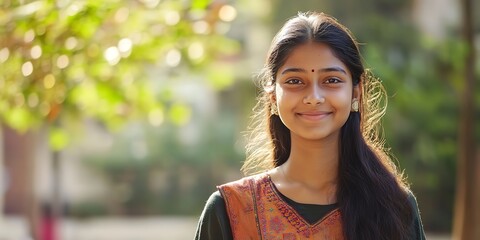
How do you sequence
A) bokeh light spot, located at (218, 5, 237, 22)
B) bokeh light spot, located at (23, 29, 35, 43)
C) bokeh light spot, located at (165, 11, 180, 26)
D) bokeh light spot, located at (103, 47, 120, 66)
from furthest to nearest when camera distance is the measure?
bokeh light spot, located at (218, 5, 237, 22) → bokeh light spot, located at (165, 11, 180, 26) → bokeh light spot, located at (103, 47, 120, 66) → bokeh light spot, located at (23, 29, 35, 43)

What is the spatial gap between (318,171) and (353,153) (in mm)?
134

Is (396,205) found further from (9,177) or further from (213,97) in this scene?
(9,177)

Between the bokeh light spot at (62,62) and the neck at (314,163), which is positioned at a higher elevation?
the bokeh light spot at (62,62)

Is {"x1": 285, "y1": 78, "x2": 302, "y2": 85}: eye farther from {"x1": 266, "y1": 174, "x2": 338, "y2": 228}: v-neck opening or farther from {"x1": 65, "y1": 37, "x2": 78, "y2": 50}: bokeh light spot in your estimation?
{"x1": 65, "y1": 37, "x2": 78, "y2": 50}: bokeh light spot

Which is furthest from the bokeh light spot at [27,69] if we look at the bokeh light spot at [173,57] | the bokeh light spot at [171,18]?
the bokeh light spot at [173,57]

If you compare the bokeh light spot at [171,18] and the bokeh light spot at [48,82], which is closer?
the bokeh light spot at [48,82]

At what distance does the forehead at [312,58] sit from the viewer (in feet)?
10.7

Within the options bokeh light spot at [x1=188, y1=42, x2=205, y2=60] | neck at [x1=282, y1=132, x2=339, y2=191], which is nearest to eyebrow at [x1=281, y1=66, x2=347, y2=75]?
neck at [x1=282, y1=132, x2=339, y2=191]

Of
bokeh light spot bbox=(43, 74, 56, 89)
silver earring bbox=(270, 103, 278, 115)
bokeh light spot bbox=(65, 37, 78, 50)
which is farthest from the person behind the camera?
bokeh light spot bbox=(43, 74, 56, 89)

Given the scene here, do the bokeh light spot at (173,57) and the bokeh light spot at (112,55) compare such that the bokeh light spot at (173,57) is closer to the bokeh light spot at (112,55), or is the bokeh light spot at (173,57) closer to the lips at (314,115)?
the bokeh light spot at (112,55)

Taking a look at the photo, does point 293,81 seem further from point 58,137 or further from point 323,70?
point 58,137

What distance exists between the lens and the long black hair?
3.28 m

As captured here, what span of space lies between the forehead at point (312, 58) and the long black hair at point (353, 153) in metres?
0.02

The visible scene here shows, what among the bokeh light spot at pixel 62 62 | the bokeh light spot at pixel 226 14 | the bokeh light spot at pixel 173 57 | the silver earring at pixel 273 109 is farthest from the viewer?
the bokeh light spot at pixel 173 57
